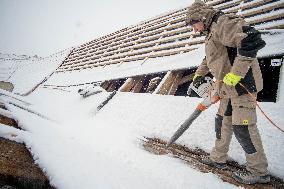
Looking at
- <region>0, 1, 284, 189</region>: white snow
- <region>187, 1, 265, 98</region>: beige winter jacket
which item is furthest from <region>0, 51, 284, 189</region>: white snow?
<region>187, 1, 265, 98</region>: beige winter jacket

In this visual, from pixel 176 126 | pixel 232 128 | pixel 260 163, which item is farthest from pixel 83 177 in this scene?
pixel 176 126

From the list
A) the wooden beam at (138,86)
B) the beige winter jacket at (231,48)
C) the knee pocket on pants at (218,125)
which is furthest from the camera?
the wooden beam at (138,86)

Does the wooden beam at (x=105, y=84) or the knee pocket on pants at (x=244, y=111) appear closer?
the knee pocket on pants at (x=244, y=111)

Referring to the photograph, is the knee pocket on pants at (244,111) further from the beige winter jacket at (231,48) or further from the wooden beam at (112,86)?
the wooden beam at (112,86)

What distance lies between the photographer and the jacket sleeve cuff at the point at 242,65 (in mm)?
1928

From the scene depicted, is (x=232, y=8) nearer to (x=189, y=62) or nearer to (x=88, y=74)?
(x=189, y=62)

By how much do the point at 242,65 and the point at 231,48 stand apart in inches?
12.4

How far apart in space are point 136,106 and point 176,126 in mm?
1031

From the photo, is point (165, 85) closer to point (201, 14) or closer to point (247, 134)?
point (201, 14)

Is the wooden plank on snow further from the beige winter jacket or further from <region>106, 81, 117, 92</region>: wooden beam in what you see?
<region>106, 81, 117, 92</region>: wooden beam

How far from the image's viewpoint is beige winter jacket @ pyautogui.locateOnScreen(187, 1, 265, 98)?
6.25 ft

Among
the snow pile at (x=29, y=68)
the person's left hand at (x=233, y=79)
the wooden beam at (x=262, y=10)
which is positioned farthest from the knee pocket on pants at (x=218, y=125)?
the snow pile at (x=29, y=68)

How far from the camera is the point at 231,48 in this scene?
86.2 inches

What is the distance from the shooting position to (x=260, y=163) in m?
1.94
